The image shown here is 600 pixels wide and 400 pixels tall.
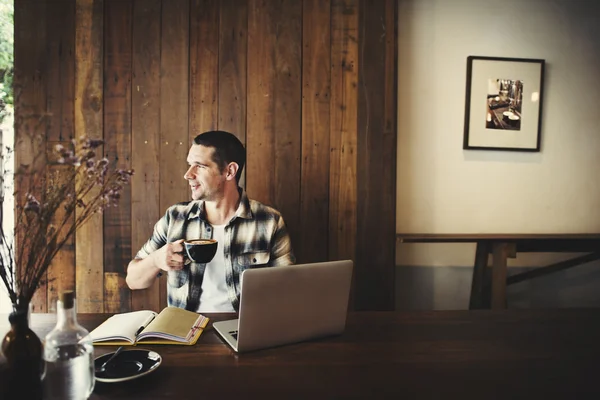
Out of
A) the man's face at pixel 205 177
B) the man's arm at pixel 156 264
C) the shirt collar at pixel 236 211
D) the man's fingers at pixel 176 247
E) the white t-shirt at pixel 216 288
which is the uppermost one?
the man's face at pixel 205 177

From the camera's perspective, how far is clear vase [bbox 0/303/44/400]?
82cm

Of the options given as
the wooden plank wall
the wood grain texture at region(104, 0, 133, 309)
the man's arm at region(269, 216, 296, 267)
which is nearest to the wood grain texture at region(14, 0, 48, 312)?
the wooden plank wall

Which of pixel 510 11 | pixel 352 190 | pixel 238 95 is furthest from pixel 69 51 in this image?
Answer: pixel 510 11

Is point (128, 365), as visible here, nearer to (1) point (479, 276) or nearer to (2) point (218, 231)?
(2) point (218, 231)

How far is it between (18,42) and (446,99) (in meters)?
2.44

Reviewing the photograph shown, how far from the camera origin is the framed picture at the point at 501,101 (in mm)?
2635

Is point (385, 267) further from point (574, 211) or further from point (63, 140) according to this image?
point (63, 140)

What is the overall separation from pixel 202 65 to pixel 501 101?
1826 millimetres

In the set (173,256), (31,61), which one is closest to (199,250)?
(173,256)

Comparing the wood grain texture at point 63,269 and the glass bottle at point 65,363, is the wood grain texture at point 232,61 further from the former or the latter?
the glass bottle at point 65,363

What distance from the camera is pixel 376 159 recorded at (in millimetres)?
2352

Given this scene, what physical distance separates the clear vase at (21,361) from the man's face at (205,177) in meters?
1.21

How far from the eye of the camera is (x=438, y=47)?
263 centimetres

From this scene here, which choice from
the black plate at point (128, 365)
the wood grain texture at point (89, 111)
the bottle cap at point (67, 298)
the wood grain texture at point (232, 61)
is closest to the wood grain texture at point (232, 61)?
the wood grain texture at point (232, 61)
